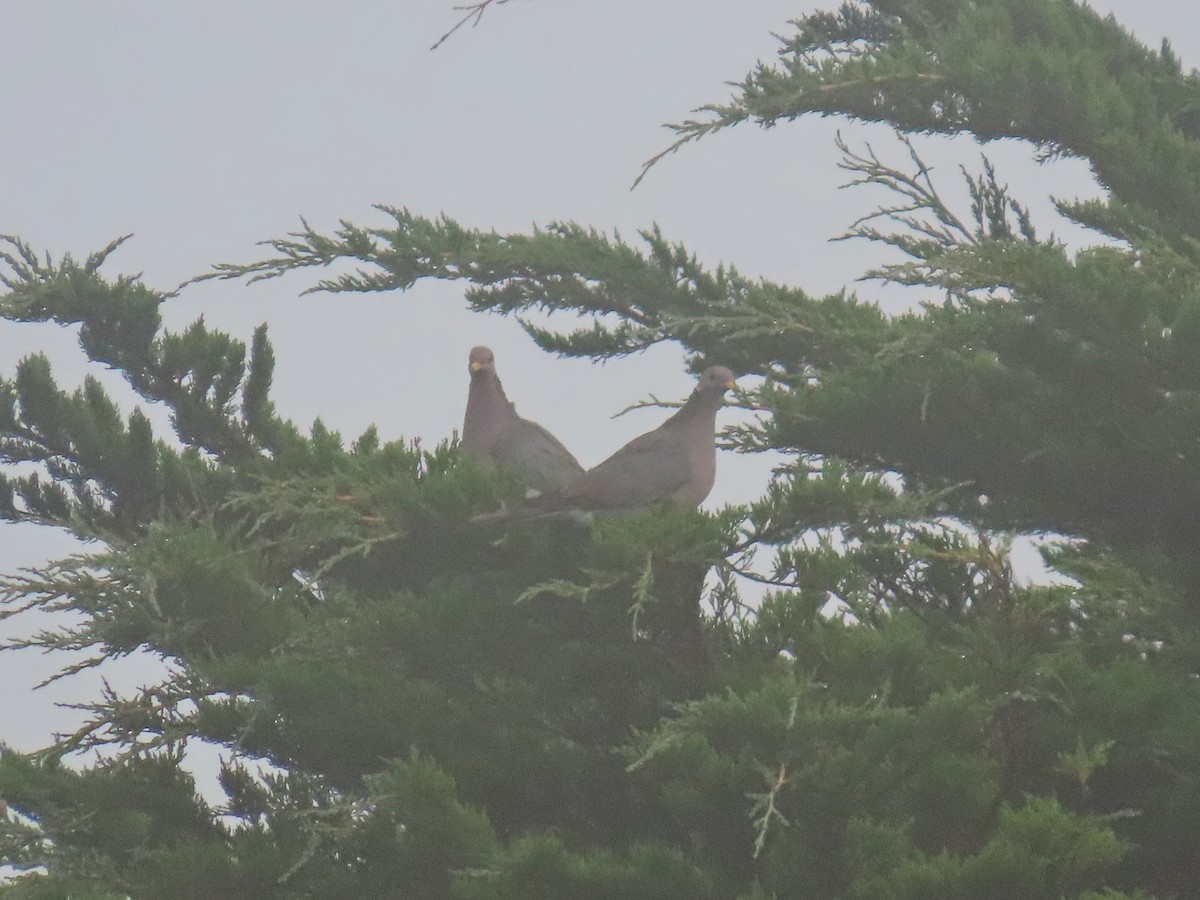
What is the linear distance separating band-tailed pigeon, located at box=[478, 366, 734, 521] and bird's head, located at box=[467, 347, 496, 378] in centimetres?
152

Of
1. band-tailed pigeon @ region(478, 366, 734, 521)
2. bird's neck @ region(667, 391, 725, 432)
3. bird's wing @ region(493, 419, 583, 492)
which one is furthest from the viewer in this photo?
bird's wing @ region(493, 419, 583, 492)

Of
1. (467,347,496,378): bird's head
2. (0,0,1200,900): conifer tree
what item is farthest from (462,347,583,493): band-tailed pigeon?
(0,0,1200,900): conifer tree

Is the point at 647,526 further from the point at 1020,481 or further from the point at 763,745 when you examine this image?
the point at 1020,481

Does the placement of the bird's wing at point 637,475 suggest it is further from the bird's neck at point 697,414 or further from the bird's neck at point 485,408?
the bird's neck at point 485,408

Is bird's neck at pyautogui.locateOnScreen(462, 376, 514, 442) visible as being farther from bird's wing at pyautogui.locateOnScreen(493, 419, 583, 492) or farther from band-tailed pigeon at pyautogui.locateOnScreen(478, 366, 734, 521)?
band-tailed pigeon at pyautogui.locateOnScreen(478, 366, 734, 521)

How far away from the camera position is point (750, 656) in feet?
16.3

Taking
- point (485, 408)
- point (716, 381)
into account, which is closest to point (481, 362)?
point (485, 408)

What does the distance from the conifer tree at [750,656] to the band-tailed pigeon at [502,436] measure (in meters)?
0.95

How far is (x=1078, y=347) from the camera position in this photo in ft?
18.1

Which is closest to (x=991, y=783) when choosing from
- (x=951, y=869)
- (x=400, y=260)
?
(x=951, y=869)

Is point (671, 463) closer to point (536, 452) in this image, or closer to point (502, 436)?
point (536, 452)

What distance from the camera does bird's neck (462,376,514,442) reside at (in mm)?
8078

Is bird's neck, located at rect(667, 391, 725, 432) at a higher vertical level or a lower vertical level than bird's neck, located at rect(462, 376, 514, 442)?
lower

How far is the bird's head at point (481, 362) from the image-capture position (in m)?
8.40
